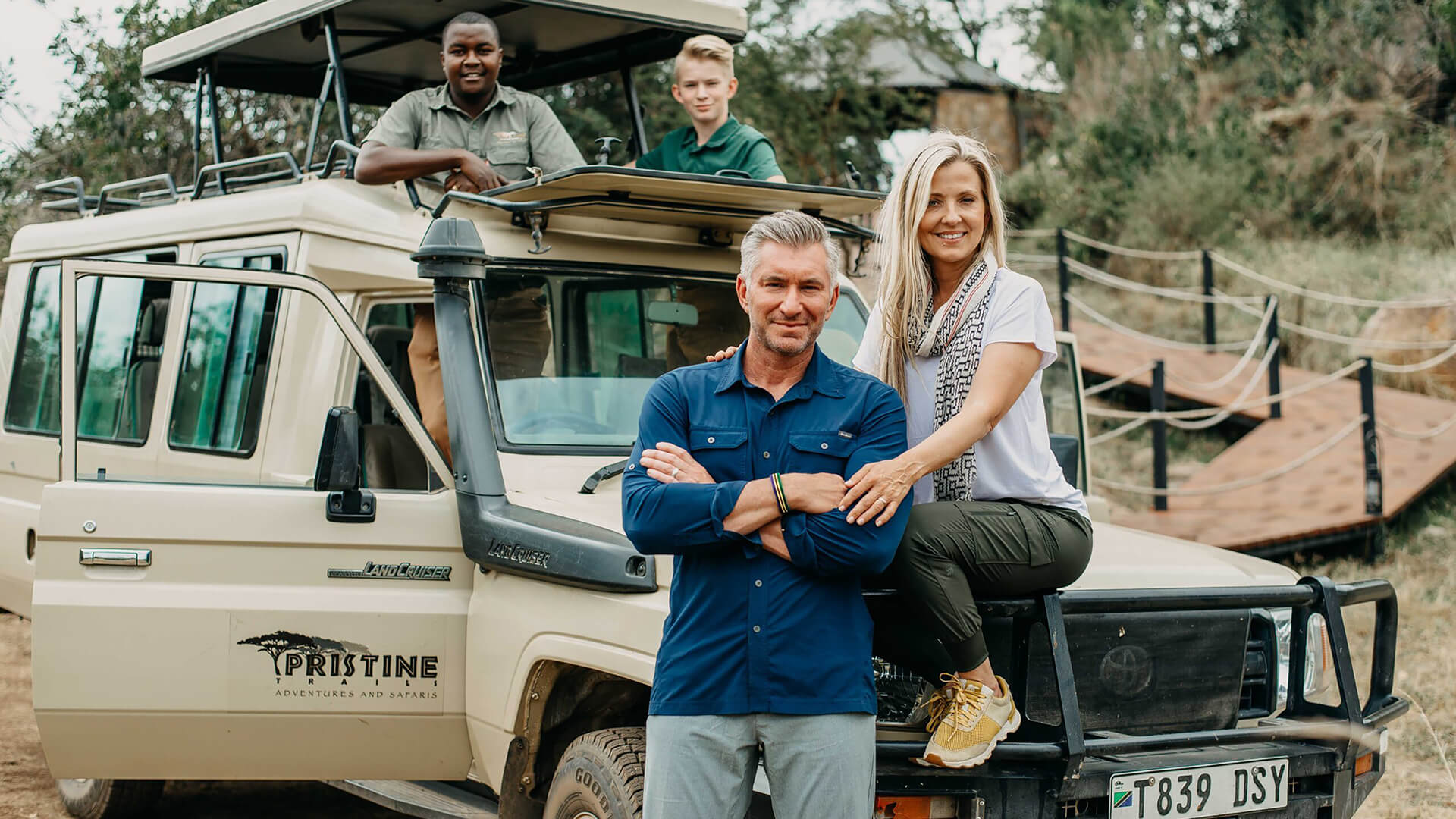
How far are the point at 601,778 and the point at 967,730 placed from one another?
961mm

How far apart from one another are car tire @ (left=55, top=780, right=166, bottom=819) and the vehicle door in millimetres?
1133

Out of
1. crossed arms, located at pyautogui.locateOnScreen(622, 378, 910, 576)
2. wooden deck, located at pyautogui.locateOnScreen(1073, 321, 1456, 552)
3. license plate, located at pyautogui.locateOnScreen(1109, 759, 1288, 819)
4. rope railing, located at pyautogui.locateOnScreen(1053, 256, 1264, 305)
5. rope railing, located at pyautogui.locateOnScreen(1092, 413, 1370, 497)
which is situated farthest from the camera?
rope railing, located at pyautogui.locateOnScreen(1053, 256, 1264, 305)

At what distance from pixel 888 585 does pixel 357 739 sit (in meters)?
1.75

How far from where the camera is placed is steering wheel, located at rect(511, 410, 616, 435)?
434 cm

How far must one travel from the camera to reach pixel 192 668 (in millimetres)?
4055

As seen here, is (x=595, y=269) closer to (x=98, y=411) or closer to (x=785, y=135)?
(x=98, y=411)

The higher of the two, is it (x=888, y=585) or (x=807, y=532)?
(x=807, y=532)

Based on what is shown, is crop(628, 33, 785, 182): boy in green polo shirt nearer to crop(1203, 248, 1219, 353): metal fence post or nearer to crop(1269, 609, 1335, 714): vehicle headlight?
crop(1269, 609, 1335, 714): vehicle headlight

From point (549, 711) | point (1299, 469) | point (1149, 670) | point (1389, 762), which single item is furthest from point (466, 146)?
point (1299, 469)

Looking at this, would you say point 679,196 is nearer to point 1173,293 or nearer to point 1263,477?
point 1263,477

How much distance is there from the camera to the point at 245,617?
4047 millimetres

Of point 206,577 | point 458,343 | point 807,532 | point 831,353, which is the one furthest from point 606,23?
Result: point 807,532

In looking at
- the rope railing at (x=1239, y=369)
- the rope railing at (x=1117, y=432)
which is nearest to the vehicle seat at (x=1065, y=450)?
the rope railing at (x=1117, y=432)

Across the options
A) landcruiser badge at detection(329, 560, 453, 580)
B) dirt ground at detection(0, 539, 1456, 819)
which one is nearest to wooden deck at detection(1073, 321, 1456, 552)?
dirt ground at detection(0, 539, 1456, 819)
